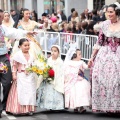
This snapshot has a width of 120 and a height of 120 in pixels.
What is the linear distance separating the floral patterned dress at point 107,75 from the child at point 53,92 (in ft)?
2.27

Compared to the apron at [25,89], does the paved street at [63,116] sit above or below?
below

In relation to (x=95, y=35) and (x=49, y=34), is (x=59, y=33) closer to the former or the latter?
(x=49, y=34)

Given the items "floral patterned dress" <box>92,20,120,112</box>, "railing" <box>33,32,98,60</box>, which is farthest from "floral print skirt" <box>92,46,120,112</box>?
"railing" <box>33,32,98,60</box>

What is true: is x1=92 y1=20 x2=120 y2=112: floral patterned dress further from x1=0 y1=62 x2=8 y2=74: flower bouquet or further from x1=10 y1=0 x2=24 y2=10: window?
x1=10 y1=0 x2=24 y2=10: window

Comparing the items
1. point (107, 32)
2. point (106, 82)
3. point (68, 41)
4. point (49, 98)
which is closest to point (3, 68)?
point (49, 98)

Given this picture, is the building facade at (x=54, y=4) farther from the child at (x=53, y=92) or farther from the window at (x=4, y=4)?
the child at (x=53, y=92)

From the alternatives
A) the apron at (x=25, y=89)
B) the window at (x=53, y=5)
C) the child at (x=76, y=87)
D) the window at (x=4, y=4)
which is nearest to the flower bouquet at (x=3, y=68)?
the apron at (x=25, y=89)

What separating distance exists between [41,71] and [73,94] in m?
0.76

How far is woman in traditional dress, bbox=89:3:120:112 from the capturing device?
31.7 ft

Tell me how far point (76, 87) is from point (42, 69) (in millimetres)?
757

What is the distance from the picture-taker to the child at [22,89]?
32.7 feet

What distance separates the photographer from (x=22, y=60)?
10.1 m

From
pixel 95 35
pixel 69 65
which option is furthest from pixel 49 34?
pixel 69 65

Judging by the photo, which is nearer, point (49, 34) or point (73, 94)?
point (73, 94)
